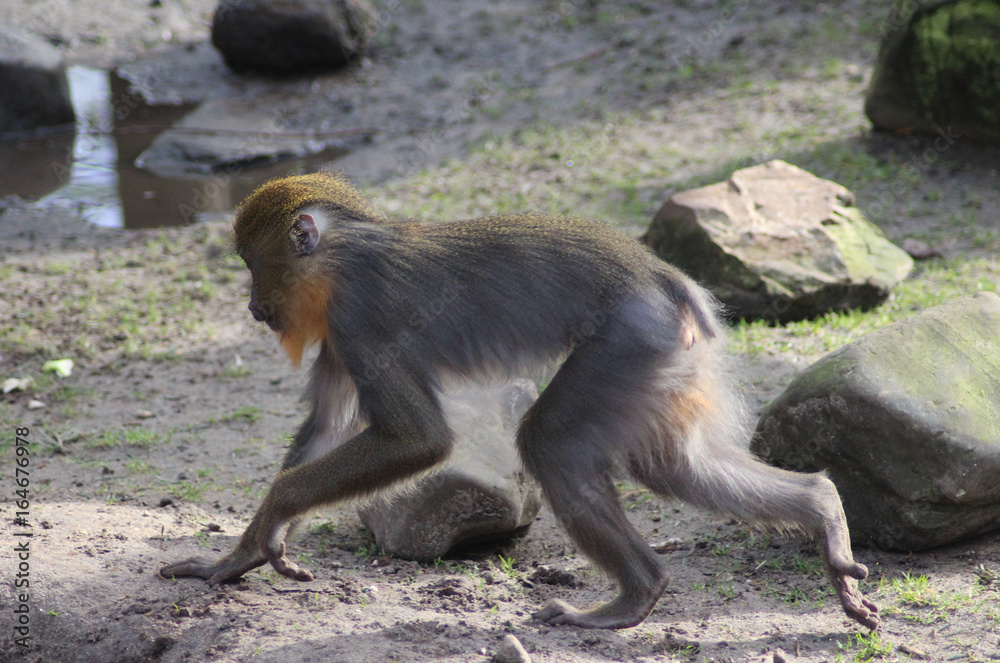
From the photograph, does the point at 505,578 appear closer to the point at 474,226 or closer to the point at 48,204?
the point at 474,226

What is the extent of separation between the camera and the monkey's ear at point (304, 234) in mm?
3801

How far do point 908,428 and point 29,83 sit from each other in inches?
418

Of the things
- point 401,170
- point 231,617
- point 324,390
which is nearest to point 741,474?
point 324,390

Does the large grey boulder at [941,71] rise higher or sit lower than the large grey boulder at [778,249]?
higher

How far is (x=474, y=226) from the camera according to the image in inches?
161

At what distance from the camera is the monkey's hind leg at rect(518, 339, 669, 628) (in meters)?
3.69

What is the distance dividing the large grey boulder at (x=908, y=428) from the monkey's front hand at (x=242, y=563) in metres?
2.33

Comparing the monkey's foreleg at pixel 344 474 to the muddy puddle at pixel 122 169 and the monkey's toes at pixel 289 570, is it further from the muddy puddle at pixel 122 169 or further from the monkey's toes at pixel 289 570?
the muddy puddle at pixel 122 169

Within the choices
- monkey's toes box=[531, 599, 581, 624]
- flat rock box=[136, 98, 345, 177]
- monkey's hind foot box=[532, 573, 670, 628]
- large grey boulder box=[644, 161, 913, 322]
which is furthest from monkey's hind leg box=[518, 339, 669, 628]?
flat rock box=[136, 98, 345, 177]

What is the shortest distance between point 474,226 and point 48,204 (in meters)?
7.02

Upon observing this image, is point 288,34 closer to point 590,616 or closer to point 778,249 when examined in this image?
point 778,249

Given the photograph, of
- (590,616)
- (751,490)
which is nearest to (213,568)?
→ (590,616)

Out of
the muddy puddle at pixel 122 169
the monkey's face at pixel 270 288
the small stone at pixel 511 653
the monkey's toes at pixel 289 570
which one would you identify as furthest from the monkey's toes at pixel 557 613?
the muddy puddle at pixel 122 169

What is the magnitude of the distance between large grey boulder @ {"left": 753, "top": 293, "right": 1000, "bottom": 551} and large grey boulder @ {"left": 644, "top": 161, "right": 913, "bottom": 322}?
6.66 feet
